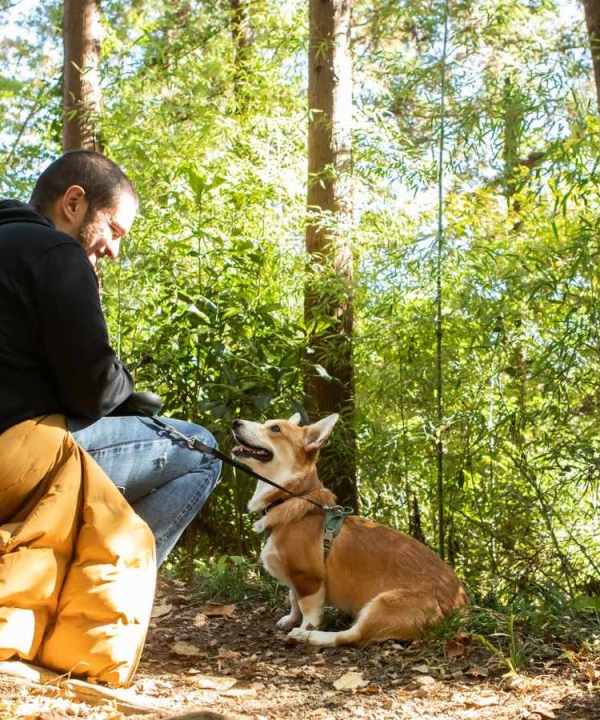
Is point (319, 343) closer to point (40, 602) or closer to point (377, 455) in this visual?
point (377, 455)

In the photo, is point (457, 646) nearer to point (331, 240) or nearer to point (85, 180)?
point (85, 180)

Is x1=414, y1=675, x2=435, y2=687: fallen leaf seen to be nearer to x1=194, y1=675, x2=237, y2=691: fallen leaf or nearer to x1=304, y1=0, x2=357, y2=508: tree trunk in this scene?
x1=194, y1=675, x2=237, y2=691: fallen leaf

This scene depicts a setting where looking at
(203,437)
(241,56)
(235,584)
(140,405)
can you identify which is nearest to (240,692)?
(203,437)

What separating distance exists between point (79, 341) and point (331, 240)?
3.43 metres

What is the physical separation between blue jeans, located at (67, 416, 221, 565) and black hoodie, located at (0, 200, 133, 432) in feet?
0.75

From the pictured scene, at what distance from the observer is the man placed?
9.30 ft

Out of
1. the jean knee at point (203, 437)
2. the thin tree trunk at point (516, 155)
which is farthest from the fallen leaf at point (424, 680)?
the thin tree trunk at point (516, 155)

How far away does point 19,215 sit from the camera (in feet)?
9.91

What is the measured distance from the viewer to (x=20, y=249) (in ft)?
9.36

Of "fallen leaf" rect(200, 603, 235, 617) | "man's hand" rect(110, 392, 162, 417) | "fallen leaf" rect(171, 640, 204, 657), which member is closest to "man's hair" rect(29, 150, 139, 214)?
"man's hand" rect(110, 392, 162, 417)

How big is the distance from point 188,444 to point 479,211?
4211 millimetres

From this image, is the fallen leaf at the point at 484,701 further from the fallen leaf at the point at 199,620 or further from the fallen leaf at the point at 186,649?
the fallen leaf at the point at 199,620

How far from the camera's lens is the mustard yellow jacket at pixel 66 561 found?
274cm

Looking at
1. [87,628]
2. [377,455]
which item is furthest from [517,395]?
[87,628]
